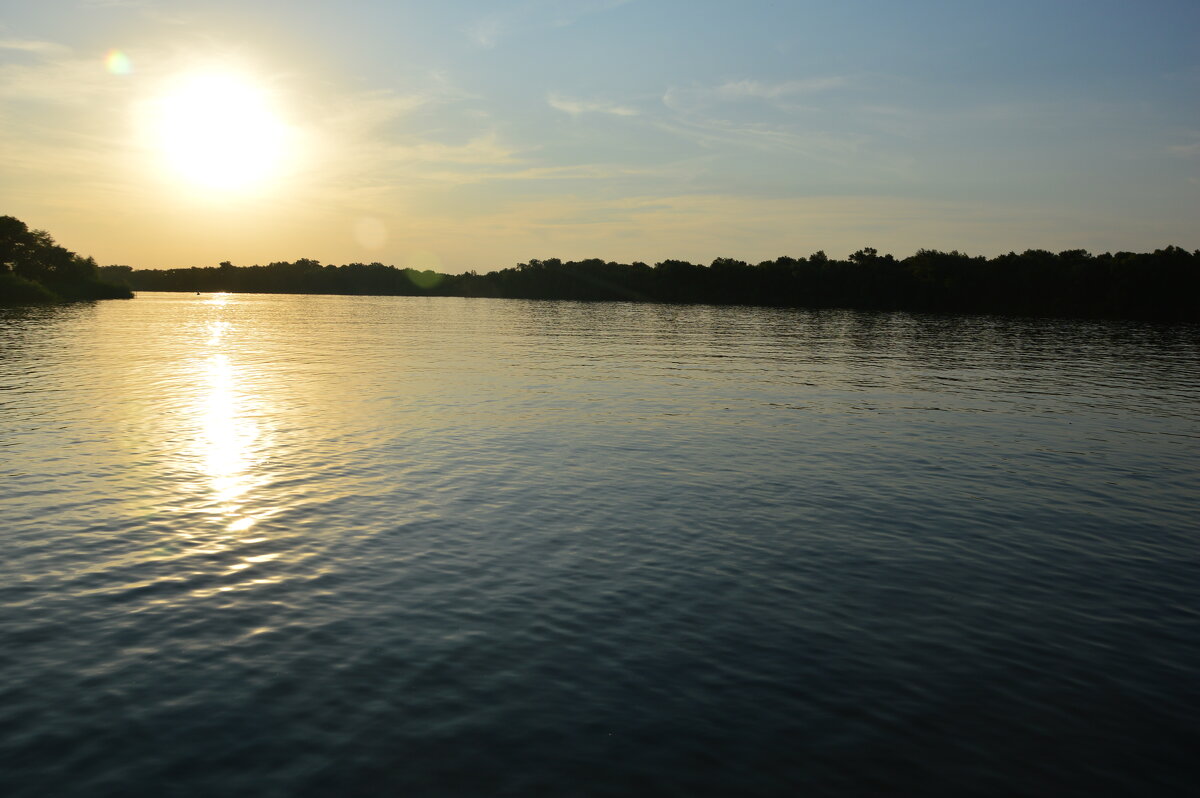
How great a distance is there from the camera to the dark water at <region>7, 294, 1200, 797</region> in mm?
12156

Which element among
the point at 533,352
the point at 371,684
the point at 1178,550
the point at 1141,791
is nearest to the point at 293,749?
the point at 371,684

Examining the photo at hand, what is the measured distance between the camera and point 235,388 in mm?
56469

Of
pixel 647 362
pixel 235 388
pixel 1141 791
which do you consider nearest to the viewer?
pixel 1141 791

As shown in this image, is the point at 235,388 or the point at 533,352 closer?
the point at 235,388

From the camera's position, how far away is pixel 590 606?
18016 millimetres

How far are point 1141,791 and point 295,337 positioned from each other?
377ft

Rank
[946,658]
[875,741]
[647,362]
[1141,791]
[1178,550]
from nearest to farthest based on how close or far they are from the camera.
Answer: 1. [1141,791]
2. [875,741]
3. [946,658]
4. [1178,550]
5. [647,362]

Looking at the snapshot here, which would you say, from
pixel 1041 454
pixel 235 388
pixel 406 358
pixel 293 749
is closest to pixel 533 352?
pixel 406 358

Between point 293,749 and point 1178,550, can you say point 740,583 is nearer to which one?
point 293,749

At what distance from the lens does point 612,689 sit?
46.6 ft

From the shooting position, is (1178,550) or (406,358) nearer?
(1178,550)

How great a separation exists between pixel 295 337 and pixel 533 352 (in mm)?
43352

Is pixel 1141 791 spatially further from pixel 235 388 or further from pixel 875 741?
pixel 235 388

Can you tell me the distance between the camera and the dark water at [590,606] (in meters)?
12.2
